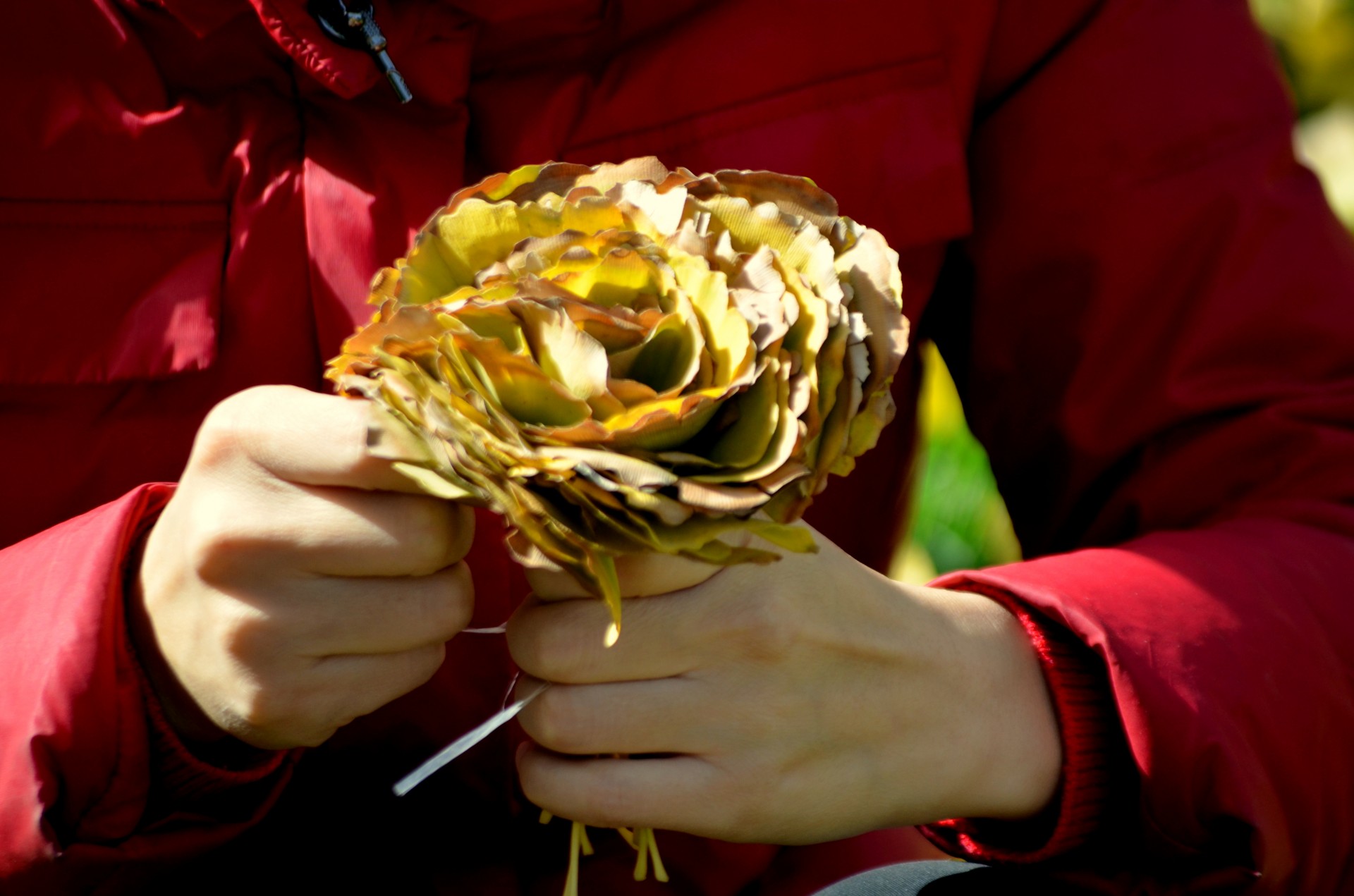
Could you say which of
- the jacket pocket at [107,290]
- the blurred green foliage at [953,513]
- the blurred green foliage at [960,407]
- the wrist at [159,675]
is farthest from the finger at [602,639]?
the blurred green foliage at [953,513]

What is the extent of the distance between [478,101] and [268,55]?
6.3 inches

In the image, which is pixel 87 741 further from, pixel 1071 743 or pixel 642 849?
pixel 1071 743

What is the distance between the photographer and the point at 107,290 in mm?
873

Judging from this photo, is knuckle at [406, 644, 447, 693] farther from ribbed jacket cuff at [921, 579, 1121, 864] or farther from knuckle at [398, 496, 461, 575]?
ribbed jacket cuff at [921, 579, 1121, 864]

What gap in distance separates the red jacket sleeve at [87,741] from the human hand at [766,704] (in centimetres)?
24

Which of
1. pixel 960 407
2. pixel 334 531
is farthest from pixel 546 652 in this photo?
pixel 960 407

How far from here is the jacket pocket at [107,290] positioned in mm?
856

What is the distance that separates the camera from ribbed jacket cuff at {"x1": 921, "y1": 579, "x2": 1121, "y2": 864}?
31.7 inches

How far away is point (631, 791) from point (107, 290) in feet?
1.80

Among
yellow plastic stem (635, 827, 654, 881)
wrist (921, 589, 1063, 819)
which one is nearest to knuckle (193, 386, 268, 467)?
yellow plastic stem (635, 827, 654, 881)

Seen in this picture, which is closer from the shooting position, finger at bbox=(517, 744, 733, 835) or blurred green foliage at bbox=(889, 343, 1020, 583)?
finger at bbox=(517, 744, 733, 835)

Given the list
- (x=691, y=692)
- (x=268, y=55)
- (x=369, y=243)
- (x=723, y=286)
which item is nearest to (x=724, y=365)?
(x=723, y=286)

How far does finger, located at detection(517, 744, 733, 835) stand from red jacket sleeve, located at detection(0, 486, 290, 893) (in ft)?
0.70

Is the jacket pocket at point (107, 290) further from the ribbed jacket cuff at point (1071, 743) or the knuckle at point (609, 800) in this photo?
the ribbed jacket cuff at point (1071, 743)
